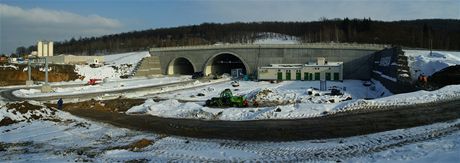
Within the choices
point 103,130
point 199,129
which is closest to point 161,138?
point 199,129

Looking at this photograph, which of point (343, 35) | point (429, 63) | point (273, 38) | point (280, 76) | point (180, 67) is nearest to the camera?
point (429, 63)

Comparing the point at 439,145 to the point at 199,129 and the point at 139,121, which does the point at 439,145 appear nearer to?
the point at 199,129

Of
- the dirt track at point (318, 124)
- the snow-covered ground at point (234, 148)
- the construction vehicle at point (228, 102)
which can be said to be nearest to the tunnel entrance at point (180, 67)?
the construction vehicle at point (228, 102)

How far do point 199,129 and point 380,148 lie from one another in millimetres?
9694

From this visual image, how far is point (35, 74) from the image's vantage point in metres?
75.8

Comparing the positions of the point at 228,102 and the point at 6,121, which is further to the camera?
the point at 228,102

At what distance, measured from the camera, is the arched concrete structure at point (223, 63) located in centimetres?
8819

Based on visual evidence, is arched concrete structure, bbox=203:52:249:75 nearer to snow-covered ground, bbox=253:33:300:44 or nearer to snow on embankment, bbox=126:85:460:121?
snow on embankment, bbox=126:85:460:121

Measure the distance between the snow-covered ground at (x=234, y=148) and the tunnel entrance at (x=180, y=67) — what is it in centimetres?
7433

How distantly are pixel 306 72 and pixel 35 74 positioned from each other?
4587cm

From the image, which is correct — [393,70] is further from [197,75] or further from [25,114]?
[25,114]

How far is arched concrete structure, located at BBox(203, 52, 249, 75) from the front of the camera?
88188 millimetres

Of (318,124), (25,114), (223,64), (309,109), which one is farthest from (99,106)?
(223,64)

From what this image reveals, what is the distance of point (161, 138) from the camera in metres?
19.0
